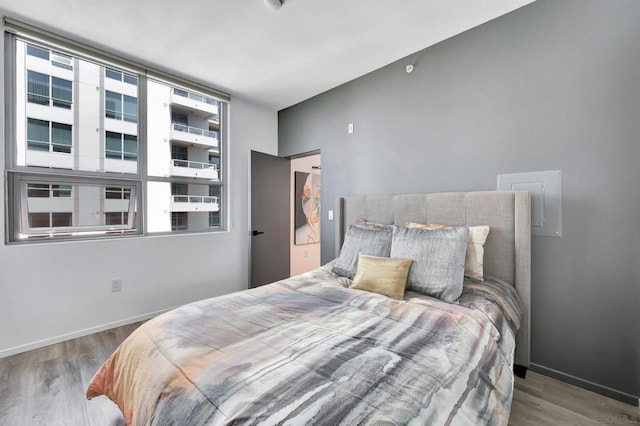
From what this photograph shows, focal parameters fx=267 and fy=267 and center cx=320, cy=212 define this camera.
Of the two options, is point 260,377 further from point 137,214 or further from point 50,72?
point 50,72

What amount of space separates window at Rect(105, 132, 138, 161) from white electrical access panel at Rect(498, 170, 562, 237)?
3.63 metres

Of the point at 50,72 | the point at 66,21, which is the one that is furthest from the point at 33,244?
the point at 66,21

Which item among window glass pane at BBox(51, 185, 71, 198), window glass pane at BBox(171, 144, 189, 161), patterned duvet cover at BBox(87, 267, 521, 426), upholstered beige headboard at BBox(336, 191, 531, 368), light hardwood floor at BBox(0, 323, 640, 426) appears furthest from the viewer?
window glass pane at BBox(171, 144, 189, 161)

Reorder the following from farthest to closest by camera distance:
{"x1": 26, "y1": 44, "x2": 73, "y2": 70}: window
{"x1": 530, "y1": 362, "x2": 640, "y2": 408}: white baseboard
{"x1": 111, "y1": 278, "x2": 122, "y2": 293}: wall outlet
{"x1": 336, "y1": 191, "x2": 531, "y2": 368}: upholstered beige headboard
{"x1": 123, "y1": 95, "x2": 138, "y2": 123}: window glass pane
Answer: {"x1": 123, "y1": 95, "x2": 138, "y2": 123}: window glass pane < {"x1": 111, "y1": 278, "x2": 122, "y2": 293}: wall outlet < {"x1": 26, "y1": 44, "x2": 73, "y2": 70}: window < {"x1": 336, "y1": 191, "x2": 531, "y2": 368}: upholstered beige headboard < {"x1": 530, "y1": 362, "x2": 640, "y2": 408}: white baseboard

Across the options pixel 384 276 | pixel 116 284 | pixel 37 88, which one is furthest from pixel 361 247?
pixel 37 88

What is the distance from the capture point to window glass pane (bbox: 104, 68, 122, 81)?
107 inches

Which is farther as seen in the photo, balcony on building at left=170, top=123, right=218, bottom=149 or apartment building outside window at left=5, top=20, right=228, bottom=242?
balcony on building at left=170, top=123, right=218, bottom=149

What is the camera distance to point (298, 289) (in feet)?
6.08

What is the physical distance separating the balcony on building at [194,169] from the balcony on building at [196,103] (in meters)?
0.63

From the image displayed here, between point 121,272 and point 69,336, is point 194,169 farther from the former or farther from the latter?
point 69,336

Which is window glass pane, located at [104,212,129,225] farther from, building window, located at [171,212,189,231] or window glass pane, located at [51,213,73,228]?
building window, located at [171,212,189,231]

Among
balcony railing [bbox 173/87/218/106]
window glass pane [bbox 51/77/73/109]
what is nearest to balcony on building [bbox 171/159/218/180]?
balcony railing [bbox 173/87/218/106]

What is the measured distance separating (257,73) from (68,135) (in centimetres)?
192

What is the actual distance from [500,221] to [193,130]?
3.41 m
